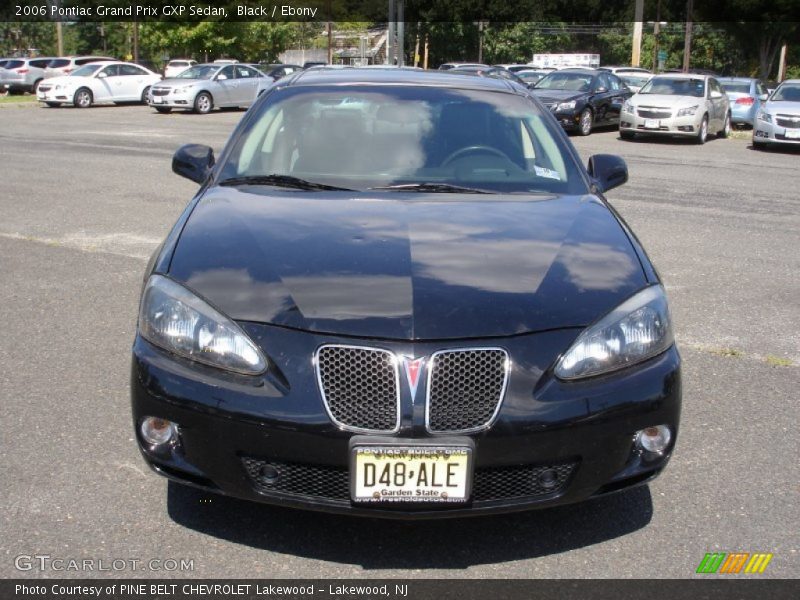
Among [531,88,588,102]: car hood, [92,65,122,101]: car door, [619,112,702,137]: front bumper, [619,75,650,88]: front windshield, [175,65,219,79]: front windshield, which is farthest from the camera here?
[619,75,650,88]: front windshield

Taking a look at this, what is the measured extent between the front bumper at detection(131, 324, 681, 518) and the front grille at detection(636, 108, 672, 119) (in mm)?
18038

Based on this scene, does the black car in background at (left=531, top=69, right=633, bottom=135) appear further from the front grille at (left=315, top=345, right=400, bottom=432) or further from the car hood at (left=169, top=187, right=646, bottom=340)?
the front grille at (left=315, top=345, right=400, bottom=432)

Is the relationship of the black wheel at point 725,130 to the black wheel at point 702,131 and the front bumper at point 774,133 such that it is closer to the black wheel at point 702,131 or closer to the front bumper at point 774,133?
the black wheel at point 702,131

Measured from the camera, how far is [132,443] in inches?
158

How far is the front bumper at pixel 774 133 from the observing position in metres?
18.6

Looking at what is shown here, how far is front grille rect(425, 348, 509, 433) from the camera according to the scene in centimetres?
287

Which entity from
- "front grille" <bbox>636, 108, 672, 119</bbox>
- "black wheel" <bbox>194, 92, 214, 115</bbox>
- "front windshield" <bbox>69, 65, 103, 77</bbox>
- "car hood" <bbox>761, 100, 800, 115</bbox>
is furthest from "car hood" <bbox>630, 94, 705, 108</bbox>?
"front windshield" <bbox>69, 65, 103, 77</bbox>

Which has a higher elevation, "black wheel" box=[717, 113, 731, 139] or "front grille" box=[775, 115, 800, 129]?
"front grille" box=[775, 115, 800, 129]

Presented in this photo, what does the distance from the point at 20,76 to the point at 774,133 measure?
3319 cm

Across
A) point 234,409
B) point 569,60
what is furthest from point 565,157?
point 569,60

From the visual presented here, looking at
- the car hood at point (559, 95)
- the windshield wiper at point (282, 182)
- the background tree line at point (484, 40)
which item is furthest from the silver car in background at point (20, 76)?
the windshield wiper at point (282, 182)

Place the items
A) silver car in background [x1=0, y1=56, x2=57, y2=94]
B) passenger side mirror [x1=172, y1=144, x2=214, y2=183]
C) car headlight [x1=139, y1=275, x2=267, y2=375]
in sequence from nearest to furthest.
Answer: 1. car headlight [x1=139, y1=275, x2=267, y2=375]
2. passenger side mirror [x1=172, y1=144, x2=214, y2=183]
3. silver car in background [x1=0, y1=56, x2=57, y2=94]

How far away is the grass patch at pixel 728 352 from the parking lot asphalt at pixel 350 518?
0.6 inches

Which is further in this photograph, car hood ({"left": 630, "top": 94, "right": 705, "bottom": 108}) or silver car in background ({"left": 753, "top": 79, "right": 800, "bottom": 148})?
car hood ({"left": 630, "top": 94, "right": 705, "bottom": 108})
